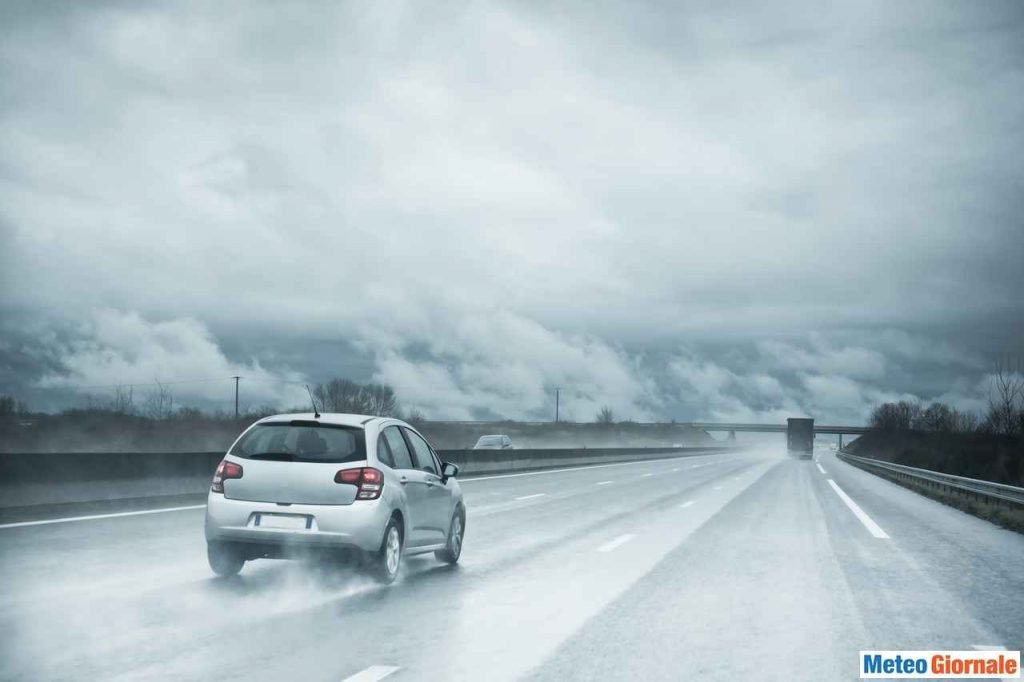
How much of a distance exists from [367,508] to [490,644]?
8.22 feet

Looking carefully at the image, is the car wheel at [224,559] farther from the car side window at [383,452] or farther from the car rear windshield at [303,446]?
the car side window at [383,452]

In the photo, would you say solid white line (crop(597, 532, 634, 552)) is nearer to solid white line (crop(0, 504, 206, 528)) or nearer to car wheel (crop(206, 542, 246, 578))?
car wheel (crop(206, 542, 246, 578))

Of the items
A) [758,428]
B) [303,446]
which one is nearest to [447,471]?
[303,446]

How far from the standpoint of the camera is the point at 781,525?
17.7 m

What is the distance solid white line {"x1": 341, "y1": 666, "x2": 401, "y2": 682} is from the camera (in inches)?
238

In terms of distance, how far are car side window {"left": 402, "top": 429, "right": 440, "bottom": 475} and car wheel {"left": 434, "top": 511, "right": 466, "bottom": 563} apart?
0.67 metres

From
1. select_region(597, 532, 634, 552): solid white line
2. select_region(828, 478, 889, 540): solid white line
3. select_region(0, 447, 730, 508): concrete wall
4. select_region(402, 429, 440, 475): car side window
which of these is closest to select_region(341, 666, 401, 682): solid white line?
select_region(402, 429, 440, 475): car side window

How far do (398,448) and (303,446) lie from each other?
99 cm

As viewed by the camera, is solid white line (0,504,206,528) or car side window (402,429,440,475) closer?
car side window (402,429,440,475)

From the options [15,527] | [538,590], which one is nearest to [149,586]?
[538,590]

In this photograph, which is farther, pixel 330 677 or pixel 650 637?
pixel 650 637

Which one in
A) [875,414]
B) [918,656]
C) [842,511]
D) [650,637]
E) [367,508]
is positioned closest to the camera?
[918,656]

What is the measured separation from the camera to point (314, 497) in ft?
30.6

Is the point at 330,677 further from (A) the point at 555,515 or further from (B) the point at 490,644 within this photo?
(A) the point at 555,515
